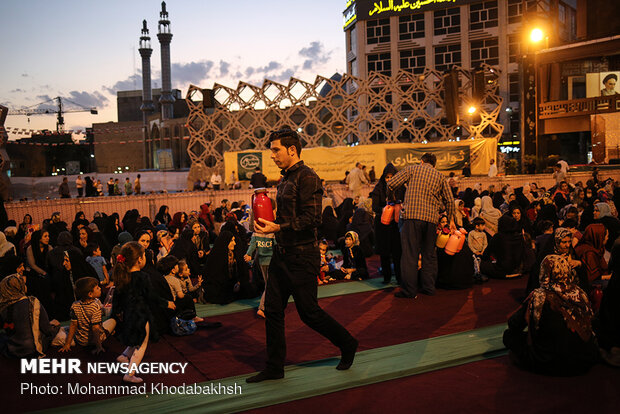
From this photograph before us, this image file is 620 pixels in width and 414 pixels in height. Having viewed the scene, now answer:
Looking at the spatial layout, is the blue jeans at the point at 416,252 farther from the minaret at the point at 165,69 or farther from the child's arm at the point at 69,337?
the minaret at the point at 165,69

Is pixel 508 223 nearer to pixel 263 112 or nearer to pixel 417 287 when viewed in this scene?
pixel 417 287

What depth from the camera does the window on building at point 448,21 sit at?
39375 millimetres

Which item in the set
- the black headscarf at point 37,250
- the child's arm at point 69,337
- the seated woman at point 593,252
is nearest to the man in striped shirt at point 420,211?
the seated woman at point 593,252

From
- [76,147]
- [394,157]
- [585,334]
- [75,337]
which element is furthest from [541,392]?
[76,147]

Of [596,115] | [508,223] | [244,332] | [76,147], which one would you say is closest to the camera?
[244,332]

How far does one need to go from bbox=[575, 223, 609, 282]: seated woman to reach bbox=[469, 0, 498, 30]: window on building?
36.5 metres

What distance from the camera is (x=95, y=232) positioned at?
10.1 metres

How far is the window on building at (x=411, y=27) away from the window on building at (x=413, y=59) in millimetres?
986

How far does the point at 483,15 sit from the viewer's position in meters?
39.1

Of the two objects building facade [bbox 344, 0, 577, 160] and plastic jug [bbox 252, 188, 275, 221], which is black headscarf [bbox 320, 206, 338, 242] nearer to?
plastic jug [bbox 252, 188, 275, 221]

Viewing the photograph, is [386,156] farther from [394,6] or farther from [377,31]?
[394,6]

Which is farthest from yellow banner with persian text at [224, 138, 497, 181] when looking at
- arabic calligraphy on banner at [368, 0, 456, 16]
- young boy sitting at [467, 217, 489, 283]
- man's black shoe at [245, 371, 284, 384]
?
arabic calligraphy on banner at [368, 0, 456, 16]

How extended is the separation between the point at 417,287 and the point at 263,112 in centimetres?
1638

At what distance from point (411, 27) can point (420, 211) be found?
3684cm
